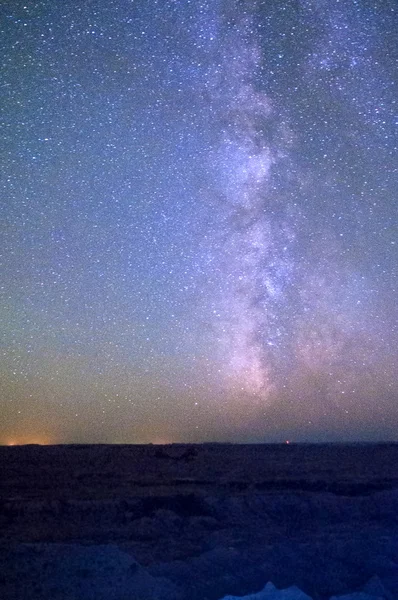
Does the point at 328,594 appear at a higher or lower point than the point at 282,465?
lower

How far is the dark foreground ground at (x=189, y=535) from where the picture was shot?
34.3ft

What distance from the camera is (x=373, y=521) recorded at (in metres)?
15.9

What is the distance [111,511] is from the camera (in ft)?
58.6

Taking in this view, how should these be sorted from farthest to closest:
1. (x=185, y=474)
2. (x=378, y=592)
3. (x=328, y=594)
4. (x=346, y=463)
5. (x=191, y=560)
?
(x=346, y=463)
(x=185, y=474)
(x=191, y=560)
(x=328, y=594)
(x=378, y=592)

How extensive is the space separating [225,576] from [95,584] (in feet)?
6.81

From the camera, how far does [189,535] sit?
14.9 metres

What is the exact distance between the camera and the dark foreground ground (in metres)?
10.4

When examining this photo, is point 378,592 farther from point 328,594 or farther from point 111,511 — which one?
point 111,511

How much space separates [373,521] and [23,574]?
851cm

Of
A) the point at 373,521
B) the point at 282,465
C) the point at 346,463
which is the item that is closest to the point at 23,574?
the point at 373,521

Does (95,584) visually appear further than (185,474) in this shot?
No

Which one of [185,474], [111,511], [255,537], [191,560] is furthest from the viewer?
[185,474]

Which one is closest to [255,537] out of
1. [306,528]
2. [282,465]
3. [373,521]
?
[306,528]

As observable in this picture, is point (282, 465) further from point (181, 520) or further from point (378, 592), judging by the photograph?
point (378, 592)
